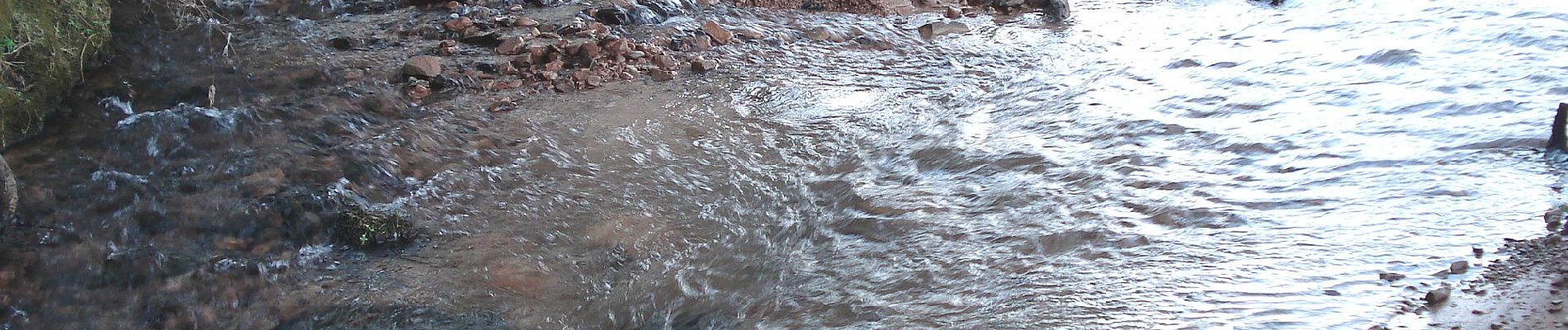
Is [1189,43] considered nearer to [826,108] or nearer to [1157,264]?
[826,108]

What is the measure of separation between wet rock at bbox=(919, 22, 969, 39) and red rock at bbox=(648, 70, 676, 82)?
197 centimetres

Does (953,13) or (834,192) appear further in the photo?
(953,13)

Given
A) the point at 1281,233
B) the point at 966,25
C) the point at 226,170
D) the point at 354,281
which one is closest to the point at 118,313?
the point at 354,281

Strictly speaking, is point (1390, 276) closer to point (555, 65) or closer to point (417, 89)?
point (555, 65)

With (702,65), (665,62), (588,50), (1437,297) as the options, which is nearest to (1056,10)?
(702,65)

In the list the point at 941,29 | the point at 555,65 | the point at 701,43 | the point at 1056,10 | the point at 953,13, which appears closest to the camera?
the point at 555,65

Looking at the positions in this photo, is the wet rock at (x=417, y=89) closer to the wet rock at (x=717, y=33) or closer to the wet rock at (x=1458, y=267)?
the wet rock at (x=717, y=33)

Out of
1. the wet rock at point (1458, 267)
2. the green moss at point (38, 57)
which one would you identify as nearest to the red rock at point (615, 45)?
the green moss at point (38, 57)

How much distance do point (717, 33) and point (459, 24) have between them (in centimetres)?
179

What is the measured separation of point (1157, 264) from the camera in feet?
12.0

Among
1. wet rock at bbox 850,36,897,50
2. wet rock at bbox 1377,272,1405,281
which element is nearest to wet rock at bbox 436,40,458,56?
wet rock at bbox 850,36,897,50

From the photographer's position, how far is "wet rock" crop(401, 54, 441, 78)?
5977 millimetres

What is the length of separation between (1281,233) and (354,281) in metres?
3.49

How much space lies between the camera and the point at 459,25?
7.07 meters
